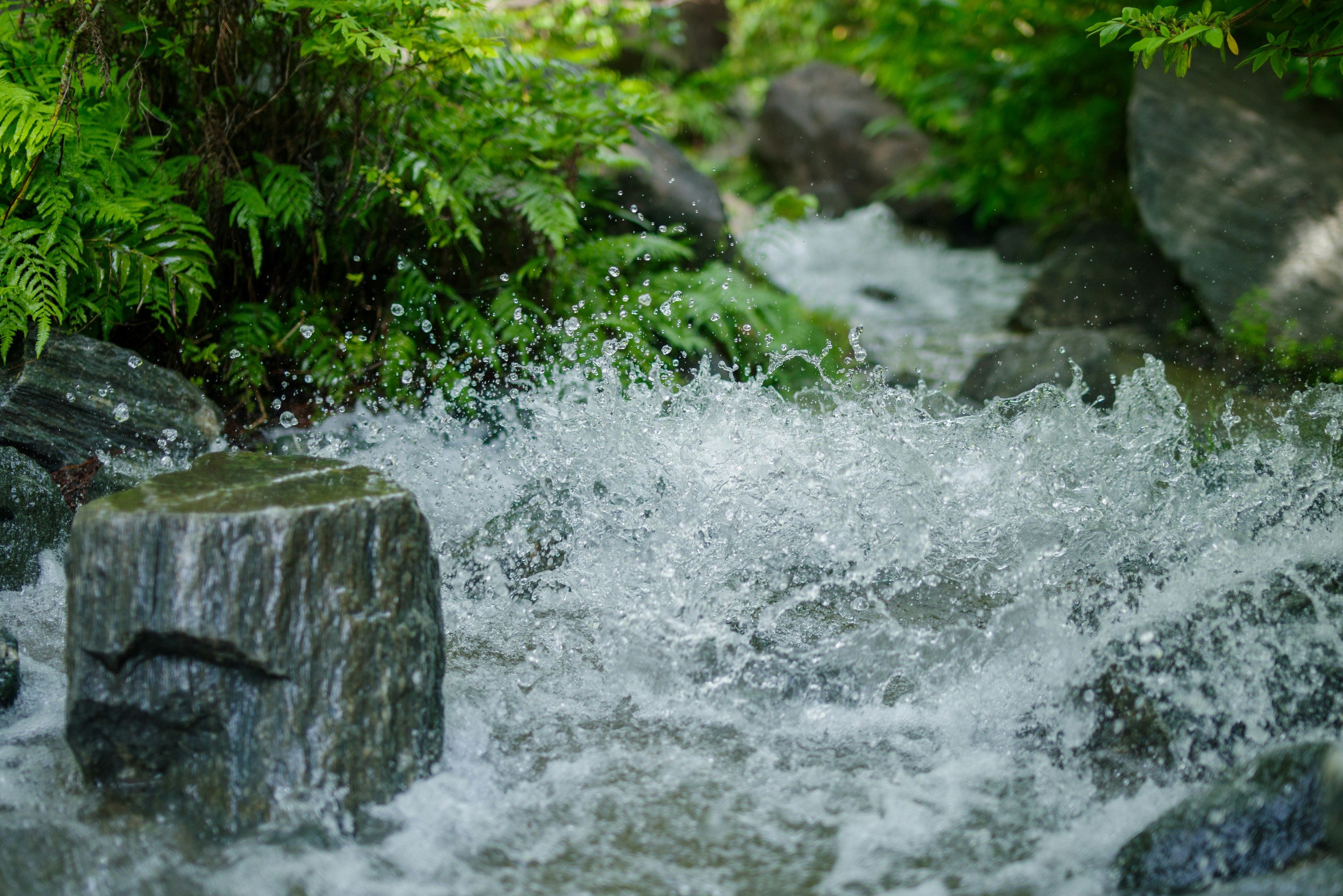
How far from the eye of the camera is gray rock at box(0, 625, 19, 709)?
2588 mm

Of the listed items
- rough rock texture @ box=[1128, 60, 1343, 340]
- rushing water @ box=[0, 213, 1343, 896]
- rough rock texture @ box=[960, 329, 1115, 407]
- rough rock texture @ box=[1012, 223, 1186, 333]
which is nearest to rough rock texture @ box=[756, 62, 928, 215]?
rough rock texture @ box=[1012, 223, 1186, 333]

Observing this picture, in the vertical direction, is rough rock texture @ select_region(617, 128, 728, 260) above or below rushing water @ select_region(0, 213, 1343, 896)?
above

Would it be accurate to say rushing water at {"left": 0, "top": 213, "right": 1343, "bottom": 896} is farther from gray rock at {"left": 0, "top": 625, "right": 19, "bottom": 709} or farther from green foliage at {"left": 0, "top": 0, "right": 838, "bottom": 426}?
green foliage at {"left": 0, "top": 0, "right": 838, "bottom": 426}

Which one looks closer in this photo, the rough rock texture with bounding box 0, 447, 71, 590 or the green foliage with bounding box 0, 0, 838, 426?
the rough rock texture with bounding box 0, 447, 71, 590

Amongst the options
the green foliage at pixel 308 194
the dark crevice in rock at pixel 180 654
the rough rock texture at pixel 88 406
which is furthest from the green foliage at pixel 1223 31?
the rough rock texture at pixel 88 406

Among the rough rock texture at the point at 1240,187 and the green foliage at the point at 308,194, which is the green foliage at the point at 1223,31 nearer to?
the green foliage at the point at 308,194

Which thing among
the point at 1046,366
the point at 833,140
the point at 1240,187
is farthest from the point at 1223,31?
the point at 833,140

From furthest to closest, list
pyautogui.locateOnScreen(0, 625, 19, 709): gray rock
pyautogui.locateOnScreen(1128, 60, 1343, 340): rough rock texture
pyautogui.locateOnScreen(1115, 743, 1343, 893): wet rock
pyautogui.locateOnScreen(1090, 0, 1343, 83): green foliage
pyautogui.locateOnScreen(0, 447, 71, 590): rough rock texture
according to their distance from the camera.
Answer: pyautogui.locateOnScreen(1128, 60, 1343, 340): rough rock texture < pyautogui.locateOnScreen(0, 447, 71, 590): rough rock texture < pyautogui.locateOnScreen(1090, 0, 1343, 83): green foliage < pyautogui.locateOnScreen(0, 625, 19, 709): gray rock < pyautogui.locateOnScreen(1115, 743, 1343, 893): wet rock

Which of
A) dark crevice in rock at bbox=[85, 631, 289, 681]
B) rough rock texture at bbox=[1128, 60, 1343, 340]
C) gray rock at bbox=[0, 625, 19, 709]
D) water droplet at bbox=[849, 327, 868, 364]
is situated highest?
rough rock texture at bbox=[1128, 60, 1343, 340]

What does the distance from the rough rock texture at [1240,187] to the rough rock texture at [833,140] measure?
127 inches

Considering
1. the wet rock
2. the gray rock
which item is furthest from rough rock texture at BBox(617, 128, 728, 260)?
the wet rock

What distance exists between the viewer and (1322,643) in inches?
103

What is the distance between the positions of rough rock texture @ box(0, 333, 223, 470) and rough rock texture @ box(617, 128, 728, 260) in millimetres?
2667

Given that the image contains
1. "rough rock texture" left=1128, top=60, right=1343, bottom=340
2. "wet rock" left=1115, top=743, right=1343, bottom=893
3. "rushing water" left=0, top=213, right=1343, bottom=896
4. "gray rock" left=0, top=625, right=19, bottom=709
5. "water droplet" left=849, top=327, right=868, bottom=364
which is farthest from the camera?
"rough rock texture" left=1128, top=60, right=1343, bottom=340
